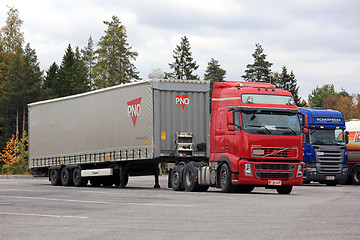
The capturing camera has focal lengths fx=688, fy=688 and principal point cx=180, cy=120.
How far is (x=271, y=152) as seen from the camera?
21.8m

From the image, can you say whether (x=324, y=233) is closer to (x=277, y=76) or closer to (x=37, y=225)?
(x=37, y=225)

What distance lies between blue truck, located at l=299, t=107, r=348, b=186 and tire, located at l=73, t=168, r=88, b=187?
1030 cm

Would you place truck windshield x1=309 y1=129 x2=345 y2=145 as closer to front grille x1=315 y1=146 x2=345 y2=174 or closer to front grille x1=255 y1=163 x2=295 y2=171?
front grille x1=315 y1=146 x2=345 y2=174

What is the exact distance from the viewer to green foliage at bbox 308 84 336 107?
17525 cm

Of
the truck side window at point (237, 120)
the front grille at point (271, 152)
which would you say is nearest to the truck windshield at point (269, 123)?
the truck side window at point (237, 120)

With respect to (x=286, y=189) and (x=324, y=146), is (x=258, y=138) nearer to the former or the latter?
(x=286, y=189)

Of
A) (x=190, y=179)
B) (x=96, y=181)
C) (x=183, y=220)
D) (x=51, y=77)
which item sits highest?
(x=51, y=77)

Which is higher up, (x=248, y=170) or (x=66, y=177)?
(x=248, y=170)

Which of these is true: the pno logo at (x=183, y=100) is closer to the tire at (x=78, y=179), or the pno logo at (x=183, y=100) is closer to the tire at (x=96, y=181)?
the tire at (x=96, y=181)

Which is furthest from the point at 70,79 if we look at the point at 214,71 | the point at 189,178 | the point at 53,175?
the point at 189,178

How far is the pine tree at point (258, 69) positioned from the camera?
107m

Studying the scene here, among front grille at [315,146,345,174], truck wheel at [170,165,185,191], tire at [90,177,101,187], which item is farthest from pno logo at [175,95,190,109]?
tire at [90,177,101,187]

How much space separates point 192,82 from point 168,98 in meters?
1.19

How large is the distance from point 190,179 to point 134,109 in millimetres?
4418
